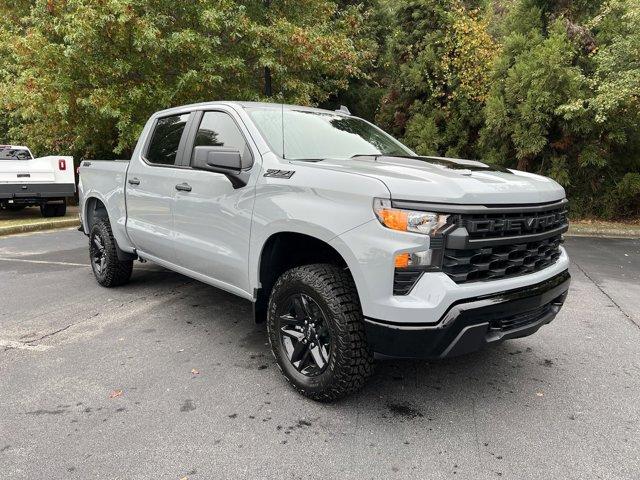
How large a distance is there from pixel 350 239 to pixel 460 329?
2.46 feet

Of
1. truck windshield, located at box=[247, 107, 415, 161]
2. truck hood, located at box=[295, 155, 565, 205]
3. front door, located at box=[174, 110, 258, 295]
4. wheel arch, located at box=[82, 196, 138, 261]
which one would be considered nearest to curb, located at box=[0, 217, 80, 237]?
wheel arch, located at box=[82, 196, 138, 261]

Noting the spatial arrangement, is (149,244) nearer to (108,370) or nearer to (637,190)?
(108,370)

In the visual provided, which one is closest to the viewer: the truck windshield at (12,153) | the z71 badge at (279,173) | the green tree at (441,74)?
the z71 badge at (279,173)

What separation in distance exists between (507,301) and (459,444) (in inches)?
31.8

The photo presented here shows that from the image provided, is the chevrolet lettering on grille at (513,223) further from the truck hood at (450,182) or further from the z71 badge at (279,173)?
the z71 badge at (279,173)

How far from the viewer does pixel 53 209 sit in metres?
11.9

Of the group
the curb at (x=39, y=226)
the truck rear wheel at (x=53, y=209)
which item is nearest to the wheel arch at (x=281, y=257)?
the curb at (x=39, y=226)

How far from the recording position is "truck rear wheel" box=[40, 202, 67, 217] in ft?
38.7

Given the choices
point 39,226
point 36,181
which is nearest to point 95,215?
point 39,226

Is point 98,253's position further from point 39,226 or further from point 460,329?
point 39,226

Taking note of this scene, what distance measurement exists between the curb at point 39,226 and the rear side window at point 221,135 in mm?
7587

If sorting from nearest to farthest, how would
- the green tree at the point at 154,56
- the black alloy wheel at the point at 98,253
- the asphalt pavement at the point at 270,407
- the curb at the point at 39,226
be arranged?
the asphalt pavement at the point at 270,407 < the black alloy wheel at the point at 98,253 < the green tree at the point at 154,56 < the curb at the point at 39,226

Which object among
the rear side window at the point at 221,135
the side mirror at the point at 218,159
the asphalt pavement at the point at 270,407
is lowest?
the asphalt pavement at the point at 270,407

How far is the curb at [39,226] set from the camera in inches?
388
